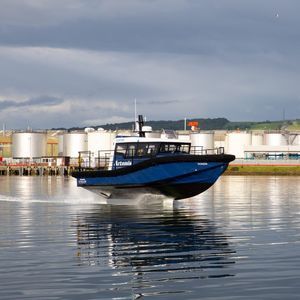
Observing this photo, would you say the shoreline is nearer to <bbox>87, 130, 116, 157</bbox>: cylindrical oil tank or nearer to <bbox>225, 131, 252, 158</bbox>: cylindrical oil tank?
<bbox>225, 131, 252, 158</bbox>: cylindrical oil tank

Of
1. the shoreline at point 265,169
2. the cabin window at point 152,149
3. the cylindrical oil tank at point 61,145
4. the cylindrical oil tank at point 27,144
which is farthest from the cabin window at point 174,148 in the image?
the cylindrical oil tank at point 61,145

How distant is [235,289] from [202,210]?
2407 cm

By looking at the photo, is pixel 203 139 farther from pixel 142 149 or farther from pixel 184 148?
pixel 142 149

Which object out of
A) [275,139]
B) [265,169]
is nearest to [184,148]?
[265,169]

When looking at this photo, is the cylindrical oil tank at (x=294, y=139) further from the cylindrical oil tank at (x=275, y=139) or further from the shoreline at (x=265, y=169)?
the shoreline at (x=265, y=169)

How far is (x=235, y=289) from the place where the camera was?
1636 centimetres

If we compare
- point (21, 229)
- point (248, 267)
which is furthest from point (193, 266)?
point (21, 229)

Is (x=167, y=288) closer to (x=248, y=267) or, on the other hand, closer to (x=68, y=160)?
(x=248, y=267)

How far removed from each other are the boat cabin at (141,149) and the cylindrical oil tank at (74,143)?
118 meters

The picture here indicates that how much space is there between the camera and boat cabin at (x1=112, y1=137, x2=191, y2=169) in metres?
42.1

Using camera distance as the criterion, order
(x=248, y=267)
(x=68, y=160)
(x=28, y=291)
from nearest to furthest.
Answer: (x=28, y=291)
(x=248, y=267)
(x=68, y=160)

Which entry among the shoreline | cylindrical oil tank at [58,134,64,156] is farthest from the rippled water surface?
cylindrical oil tank at [58,134,64,156]

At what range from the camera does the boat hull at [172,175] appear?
40.0 metres

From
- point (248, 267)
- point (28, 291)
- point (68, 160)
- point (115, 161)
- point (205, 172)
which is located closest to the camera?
point (28, 291)
